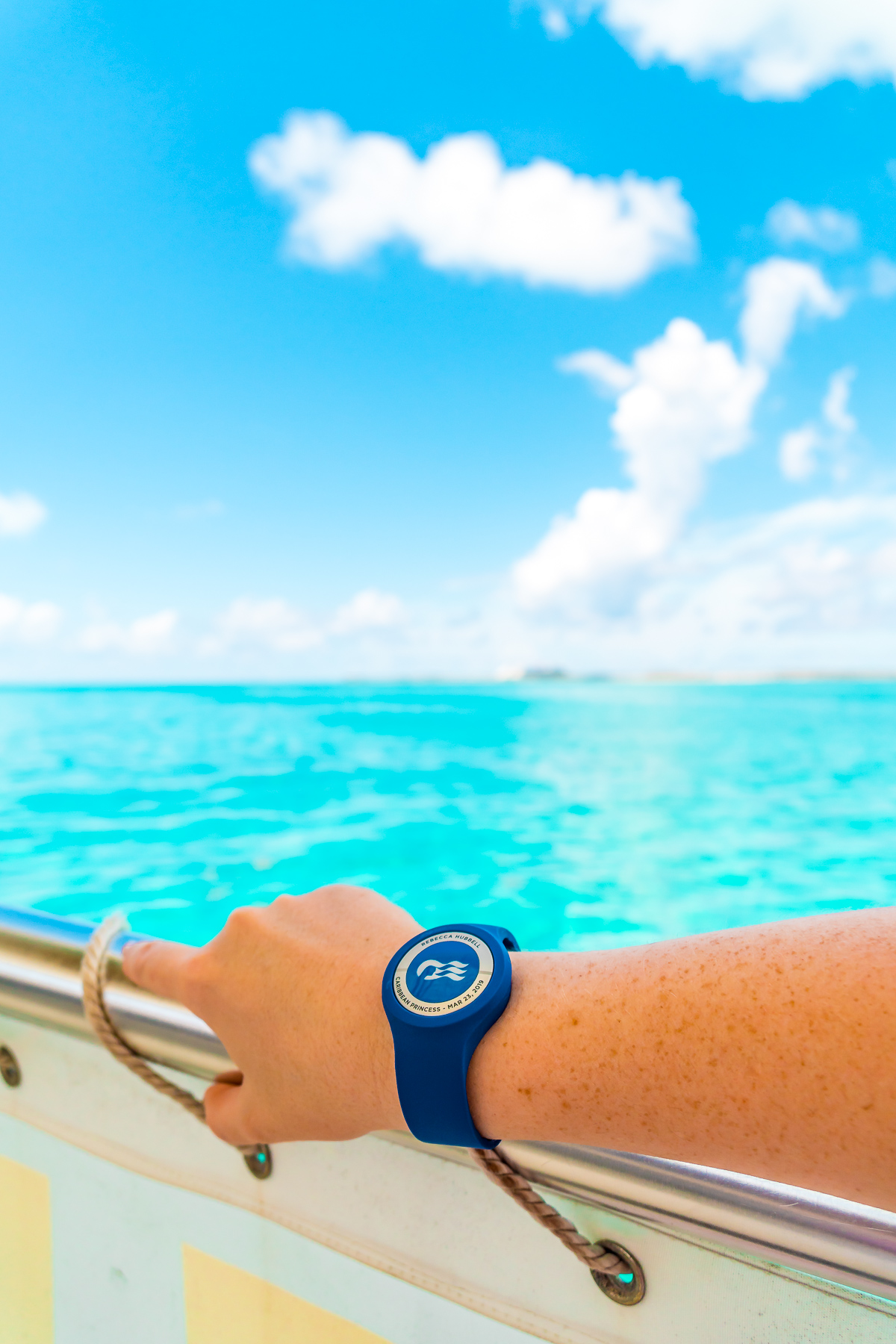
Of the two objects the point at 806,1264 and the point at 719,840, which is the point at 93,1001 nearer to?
the point at 806,1264

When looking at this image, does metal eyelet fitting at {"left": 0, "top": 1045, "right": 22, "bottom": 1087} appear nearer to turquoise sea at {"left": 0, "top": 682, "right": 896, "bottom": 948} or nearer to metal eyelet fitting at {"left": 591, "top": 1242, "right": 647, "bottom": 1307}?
metal eyelet fitting at {"left": 591, "top": 1242, "right": 647, "bottom": 1307}

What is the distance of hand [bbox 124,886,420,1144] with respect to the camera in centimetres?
46

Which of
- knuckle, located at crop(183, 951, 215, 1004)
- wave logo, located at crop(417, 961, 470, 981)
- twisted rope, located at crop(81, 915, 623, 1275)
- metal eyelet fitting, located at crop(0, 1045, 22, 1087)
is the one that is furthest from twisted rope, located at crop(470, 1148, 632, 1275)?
metal eyelet fitting, located at crop(0, 1045, 22, 1087)

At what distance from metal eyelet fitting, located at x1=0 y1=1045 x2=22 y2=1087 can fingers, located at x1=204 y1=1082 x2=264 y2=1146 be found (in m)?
0.39

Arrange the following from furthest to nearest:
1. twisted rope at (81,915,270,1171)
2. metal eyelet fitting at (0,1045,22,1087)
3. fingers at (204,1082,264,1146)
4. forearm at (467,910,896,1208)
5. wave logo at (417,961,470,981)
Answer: metal eyelet fitting at (0,1045,22,1087)
twisted rope at (81,915,270,1171)
fingers at (204,1082,264,1146)
wave logo at (417,961,470,981)
forearm at (467,910,896,1208)

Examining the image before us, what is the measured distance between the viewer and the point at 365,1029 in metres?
0.45

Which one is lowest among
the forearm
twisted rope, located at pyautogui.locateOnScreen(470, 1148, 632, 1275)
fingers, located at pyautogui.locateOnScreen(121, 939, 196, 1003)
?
twisted rope, located at pyautogui.locateOnScreen(470, 1148, 632, 1275)

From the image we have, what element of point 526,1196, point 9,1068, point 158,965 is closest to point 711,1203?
point 526,1196

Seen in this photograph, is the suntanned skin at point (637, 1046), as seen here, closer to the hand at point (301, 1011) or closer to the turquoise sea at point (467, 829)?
the hand at point (301, 1011)

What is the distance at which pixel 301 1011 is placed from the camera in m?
0.50

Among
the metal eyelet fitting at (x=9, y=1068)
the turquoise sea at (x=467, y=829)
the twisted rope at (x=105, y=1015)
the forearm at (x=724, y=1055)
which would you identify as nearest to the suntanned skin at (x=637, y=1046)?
the forearm at (x=724, y=1055)

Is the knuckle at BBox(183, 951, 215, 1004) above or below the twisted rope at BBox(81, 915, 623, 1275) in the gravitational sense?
above

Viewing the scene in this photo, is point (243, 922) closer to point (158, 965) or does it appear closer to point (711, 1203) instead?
point (158, 965)

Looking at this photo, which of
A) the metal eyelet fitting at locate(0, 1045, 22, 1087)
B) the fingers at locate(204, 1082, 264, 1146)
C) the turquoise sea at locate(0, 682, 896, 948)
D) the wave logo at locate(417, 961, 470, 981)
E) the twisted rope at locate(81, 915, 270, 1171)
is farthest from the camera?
the turquoise sea at locate(0, 682, 896, 948)
